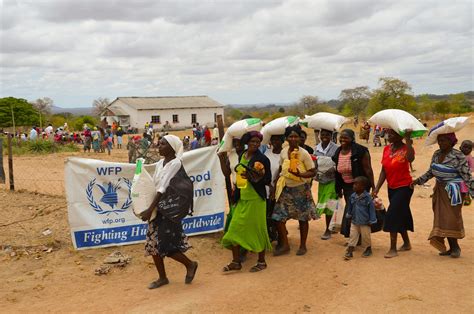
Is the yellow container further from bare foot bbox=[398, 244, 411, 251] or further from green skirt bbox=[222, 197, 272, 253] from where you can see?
bare foot bbox=[398, 244, 411, 251]

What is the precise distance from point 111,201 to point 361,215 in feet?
10.7

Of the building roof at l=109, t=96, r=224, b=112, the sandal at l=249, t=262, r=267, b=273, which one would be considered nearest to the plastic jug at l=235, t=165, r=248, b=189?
the sandal at l=249, t=262, r=267, b=273

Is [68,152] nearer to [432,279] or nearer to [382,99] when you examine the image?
[432,279]

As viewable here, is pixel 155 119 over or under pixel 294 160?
over

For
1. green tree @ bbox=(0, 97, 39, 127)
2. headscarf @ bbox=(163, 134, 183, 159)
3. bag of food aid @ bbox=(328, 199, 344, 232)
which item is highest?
green tree @ bbox=(0, 97, 39, 127)

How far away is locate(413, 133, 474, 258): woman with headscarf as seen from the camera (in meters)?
5.14

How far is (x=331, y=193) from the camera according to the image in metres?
6.12

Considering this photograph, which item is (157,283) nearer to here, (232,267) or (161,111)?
(232,267)

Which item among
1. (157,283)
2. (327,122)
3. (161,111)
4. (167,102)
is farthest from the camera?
(167,102)

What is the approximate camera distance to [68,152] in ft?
74.5

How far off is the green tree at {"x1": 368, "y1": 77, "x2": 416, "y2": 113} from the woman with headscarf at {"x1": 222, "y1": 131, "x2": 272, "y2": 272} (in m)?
39.4

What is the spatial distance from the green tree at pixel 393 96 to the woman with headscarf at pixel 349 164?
126 ft

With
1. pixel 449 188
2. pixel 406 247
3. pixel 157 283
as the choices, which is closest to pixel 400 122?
pixel 449 188

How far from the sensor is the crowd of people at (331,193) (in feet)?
16.6
